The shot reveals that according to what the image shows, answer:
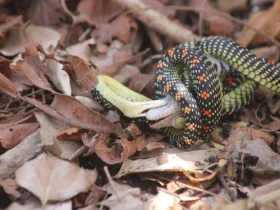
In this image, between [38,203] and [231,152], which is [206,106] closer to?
[231,152]

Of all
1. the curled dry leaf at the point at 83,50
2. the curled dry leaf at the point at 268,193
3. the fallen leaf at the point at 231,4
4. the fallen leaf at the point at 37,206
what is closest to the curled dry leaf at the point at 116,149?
the fallen leaf at the point at 37,206

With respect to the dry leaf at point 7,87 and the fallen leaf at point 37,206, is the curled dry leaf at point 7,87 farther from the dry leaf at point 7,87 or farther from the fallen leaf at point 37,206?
the fallen leaf at point 37,206

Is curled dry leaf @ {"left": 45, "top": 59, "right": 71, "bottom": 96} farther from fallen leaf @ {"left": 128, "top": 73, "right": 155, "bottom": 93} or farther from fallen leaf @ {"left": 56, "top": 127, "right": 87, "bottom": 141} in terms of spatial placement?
fallen leaf @ {"left": 128, "top": 73, "right": 155, "bottom": 93}

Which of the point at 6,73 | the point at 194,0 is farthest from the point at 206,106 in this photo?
the point at 194,0

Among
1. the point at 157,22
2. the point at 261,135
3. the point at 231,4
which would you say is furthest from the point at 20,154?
the point at 231,4

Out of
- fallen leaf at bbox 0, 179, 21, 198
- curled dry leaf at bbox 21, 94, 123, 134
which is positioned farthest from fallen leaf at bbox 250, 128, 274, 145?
fallen leaf at bbox 0, 179, 21, 198

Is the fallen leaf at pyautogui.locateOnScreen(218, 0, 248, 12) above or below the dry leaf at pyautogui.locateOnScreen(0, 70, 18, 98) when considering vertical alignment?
above
